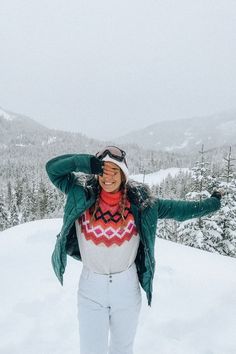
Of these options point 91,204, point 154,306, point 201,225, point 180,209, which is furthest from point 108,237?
point 201,225

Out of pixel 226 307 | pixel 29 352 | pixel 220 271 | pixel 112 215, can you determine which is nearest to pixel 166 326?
pixel 226 307

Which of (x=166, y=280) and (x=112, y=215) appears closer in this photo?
(x=112, y=215)

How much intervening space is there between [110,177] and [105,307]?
1.18 meters

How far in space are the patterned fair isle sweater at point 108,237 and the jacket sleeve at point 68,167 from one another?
29 centimetres

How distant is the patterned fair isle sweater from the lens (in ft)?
10.5

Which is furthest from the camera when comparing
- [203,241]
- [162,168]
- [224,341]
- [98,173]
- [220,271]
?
[162,168]

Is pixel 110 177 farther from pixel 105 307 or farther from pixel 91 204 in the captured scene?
pixel 105 307

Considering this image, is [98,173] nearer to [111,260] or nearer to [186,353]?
[111,260]

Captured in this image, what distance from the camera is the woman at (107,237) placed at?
10.6ft

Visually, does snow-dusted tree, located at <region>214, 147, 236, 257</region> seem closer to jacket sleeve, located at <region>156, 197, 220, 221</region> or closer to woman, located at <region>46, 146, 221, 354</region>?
jacket sleeve, located at <region>156, 197, 220, 221</region>

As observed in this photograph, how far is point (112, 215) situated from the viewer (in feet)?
10.7

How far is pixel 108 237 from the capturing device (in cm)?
320

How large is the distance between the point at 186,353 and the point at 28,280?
3299mm

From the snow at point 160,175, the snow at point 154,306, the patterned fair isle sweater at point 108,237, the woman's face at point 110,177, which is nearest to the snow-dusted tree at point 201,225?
the snow at point 154,306
